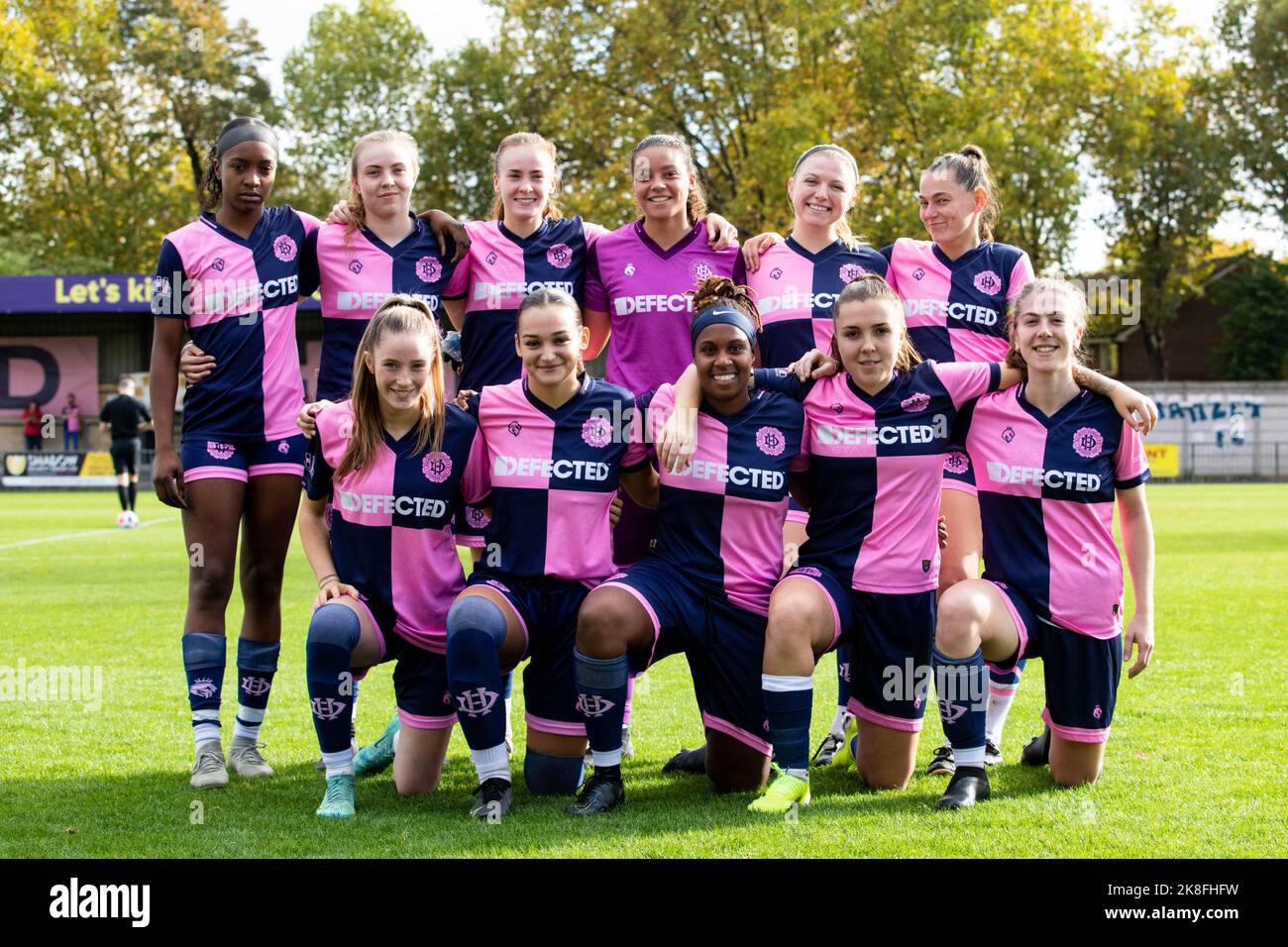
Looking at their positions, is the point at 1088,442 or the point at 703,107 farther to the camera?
the point at 703,107

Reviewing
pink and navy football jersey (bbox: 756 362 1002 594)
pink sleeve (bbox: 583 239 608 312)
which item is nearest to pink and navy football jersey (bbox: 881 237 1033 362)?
pink and navy football jersey (bbox: 756 362 1002 594)

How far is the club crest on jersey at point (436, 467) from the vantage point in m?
4.35

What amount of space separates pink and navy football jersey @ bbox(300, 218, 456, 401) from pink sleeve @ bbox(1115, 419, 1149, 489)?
98.0 inches

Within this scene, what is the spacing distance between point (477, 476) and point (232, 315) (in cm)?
112

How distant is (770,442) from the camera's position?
4.39 metres

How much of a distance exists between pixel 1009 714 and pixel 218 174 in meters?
3.88

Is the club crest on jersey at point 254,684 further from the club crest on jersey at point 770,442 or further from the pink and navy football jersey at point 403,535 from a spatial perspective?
the club crest on jersey at point 770,442

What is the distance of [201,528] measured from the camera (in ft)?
15.2

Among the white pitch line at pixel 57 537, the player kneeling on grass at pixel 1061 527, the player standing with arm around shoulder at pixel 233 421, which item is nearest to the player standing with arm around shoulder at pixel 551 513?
the player standing with arm around shoulder at pixel 233 421

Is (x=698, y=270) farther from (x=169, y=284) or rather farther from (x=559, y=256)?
(x=169, y=284)

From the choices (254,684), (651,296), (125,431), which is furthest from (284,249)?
(125,431)
